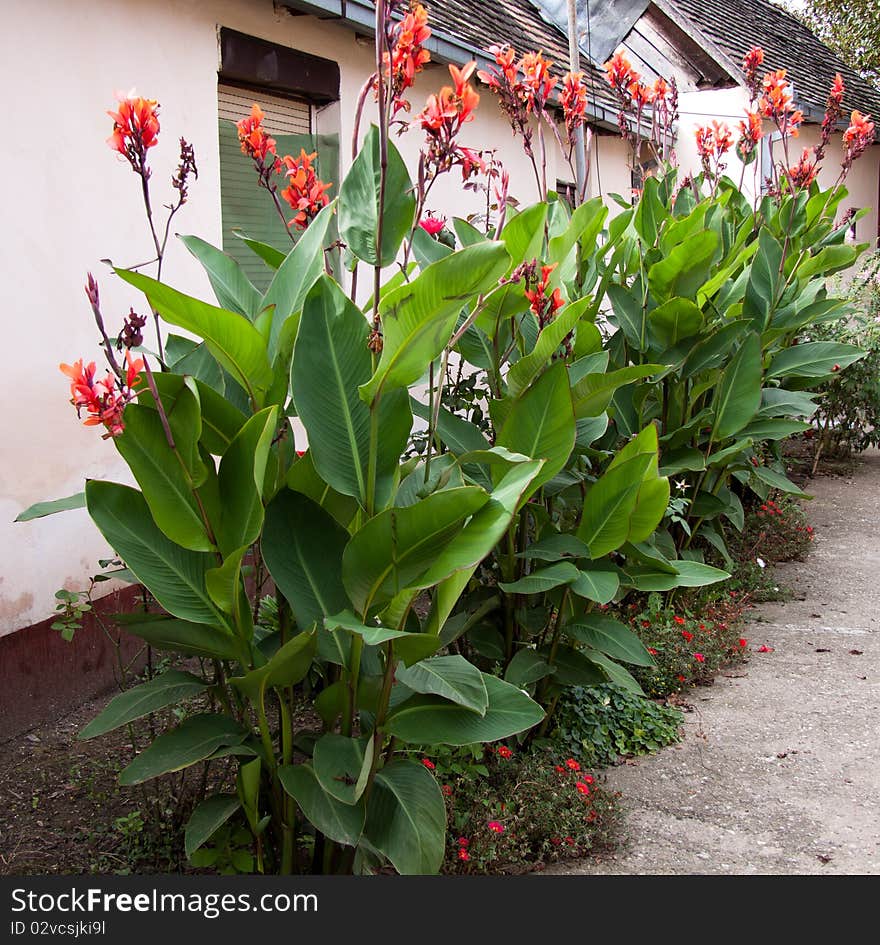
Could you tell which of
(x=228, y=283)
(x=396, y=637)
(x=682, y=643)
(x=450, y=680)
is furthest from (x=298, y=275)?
(x=682, y=643)

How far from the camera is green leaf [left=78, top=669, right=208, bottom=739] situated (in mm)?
2709

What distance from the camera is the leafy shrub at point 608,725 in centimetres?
397

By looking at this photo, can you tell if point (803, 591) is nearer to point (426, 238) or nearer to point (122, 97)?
point (426, 238)

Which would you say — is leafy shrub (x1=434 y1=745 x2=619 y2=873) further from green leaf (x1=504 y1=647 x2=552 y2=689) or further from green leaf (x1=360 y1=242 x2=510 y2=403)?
green leaf (x1=360 y1=242 x2=510 y2=403)

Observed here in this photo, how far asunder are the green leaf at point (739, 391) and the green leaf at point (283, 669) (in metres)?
3.16

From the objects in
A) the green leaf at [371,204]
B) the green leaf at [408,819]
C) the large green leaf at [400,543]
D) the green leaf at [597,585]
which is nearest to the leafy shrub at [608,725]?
the green leaf at [597,585]

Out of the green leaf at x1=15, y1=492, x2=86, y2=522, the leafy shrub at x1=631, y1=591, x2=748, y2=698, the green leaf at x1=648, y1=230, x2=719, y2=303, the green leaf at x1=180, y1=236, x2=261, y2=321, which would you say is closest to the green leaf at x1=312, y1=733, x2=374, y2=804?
the green leaf at x1=15, y1=492, x2=86, y2=522

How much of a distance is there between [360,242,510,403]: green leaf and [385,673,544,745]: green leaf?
84 cm

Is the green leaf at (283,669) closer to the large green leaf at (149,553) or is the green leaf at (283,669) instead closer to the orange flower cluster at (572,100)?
the large green leaf at (149,553)

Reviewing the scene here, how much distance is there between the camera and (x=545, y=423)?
3213 mm

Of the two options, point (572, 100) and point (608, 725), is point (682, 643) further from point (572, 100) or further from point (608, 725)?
point (572, 100)

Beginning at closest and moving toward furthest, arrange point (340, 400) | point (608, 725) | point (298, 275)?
point (340, 400) → point (298, 275) → point (608, 725)

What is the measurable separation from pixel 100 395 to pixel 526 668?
1.90m

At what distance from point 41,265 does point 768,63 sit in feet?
46.1
